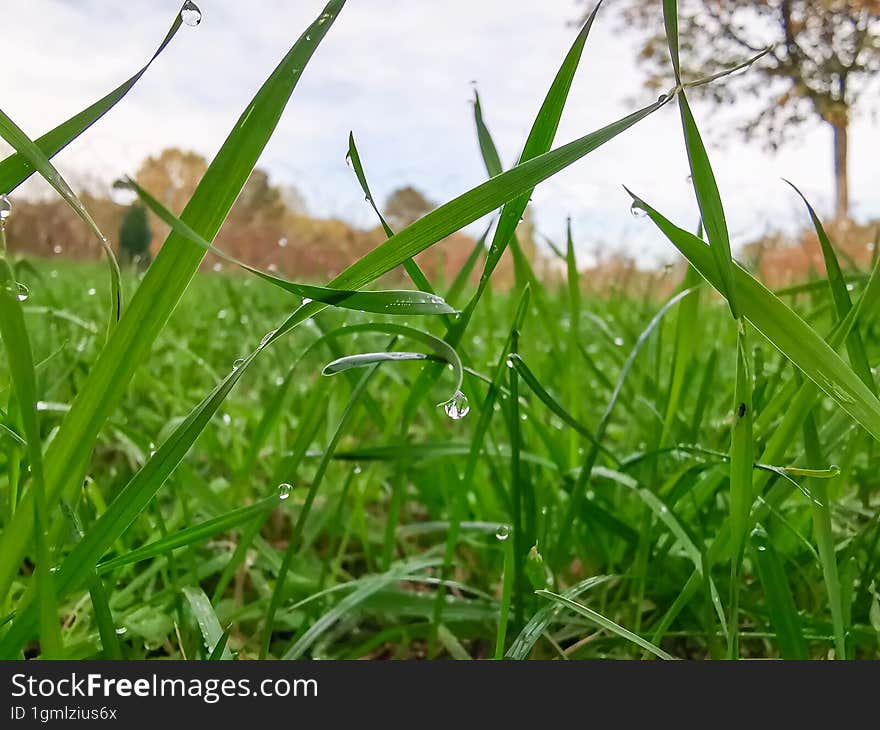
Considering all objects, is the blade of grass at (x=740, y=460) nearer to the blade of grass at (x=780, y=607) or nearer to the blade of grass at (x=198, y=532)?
the blade of grass at (x=780, y=607)

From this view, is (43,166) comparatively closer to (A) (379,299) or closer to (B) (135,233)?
(A) (379,299)

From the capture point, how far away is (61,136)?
347 mm

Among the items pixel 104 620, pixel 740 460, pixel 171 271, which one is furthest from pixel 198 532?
pixel 740 460

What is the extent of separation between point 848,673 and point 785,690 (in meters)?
0.03

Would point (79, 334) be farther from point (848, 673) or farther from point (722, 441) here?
point (848, 673)

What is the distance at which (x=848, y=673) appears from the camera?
1.22 feet

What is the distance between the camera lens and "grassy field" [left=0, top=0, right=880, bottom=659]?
332 mm

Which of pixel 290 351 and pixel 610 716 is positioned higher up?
pixel 290 351

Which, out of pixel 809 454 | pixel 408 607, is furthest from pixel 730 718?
pixel 408 607

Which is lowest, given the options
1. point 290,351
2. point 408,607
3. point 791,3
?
point 408,607

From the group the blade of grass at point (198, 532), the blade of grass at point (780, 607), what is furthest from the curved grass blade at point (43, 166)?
the blade of grass at point (780, 607)

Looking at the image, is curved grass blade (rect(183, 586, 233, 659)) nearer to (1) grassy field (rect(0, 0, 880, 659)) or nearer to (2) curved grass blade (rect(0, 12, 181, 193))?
(1) grassy field (rect(0, 0, 880, 659))

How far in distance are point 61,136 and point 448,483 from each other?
469 millimetres

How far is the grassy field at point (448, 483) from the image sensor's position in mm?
332
